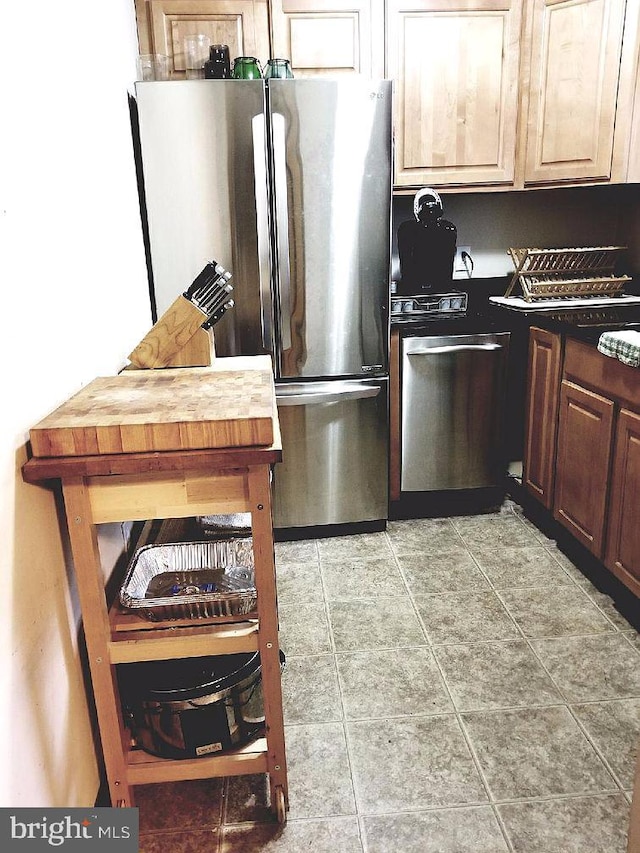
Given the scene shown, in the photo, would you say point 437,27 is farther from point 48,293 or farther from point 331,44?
point 48,293

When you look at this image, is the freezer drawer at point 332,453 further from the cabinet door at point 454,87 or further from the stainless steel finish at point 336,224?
the cabinet door at point 454,87

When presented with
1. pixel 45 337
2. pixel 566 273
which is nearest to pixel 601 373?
pixel 566 273

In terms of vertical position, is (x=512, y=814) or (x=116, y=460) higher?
(x=116, y=460)

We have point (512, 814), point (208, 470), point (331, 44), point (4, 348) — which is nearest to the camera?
point (4, 348)

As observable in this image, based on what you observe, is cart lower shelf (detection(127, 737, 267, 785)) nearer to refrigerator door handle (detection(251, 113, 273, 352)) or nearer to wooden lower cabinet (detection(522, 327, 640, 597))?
wooden lower cabinet (detection(522, 327, 640, 597))

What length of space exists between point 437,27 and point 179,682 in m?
2.62

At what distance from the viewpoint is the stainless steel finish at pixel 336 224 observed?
8.01ft

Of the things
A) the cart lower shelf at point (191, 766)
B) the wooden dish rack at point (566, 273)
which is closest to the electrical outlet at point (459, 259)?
the wooden dish rack at point (566, 273)

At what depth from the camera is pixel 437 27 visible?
2711mm

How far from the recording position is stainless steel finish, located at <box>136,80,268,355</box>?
94.0 inches

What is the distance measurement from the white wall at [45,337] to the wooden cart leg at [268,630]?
15.4 inches

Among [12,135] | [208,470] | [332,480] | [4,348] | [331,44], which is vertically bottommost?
[332,480]

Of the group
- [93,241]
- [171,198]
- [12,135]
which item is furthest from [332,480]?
[12,135]

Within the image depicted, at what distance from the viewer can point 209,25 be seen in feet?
8.57
